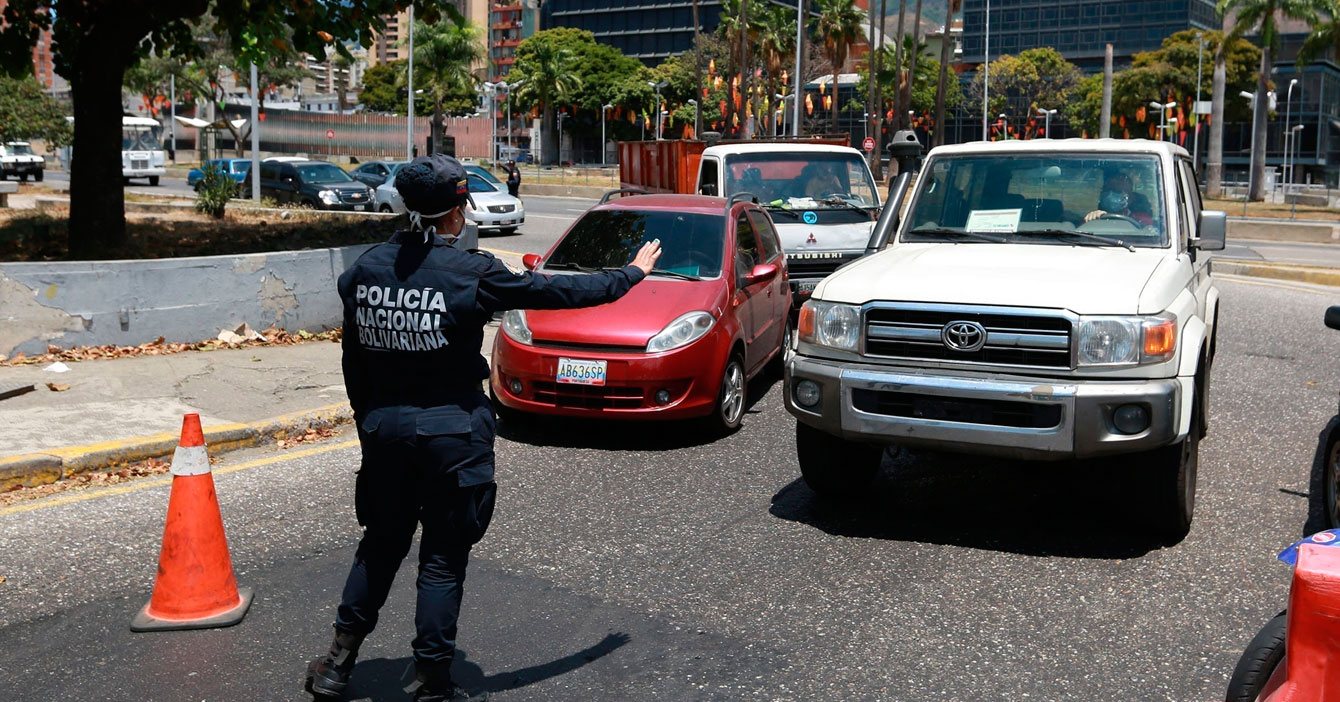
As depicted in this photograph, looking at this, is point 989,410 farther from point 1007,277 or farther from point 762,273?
point 762,273

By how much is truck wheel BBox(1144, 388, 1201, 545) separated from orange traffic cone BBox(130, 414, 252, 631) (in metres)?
4.16

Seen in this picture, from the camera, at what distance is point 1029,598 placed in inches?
213

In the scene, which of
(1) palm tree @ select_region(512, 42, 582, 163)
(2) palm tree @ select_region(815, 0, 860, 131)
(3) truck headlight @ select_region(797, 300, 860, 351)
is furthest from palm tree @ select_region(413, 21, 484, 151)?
(3) truck headlight @ select_region(797, 300, 860, 351)

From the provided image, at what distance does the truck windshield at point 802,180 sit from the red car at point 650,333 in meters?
5.16

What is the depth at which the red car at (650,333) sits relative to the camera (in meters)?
8.17

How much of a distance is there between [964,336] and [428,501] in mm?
2949

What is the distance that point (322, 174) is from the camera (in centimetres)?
3108

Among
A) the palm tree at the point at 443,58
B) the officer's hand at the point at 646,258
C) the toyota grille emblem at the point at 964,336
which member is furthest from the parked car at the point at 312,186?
the palm tree at the point at 443,58

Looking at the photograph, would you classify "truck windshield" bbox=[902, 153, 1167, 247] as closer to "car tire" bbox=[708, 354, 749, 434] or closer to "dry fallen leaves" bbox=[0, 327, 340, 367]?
"car tire" bbox=[708, 354, 749, 434]

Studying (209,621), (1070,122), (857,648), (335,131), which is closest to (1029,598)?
(857,648)

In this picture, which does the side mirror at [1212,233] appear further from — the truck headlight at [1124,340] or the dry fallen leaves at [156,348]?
the dry fallen leaves at [156,348]

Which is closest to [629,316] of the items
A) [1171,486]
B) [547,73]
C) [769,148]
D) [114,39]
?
[1171,486]

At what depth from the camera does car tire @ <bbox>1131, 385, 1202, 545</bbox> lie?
231 inches

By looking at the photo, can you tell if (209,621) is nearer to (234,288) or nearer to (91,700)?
(91,700)
